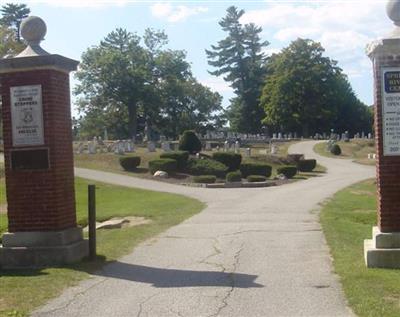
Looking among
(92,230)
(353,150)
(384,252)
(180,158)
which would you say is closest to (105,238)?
(92,230)

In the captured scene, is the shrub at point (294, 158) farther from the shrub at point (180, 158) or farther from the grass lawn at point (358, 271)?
the grass lawn at point (358, 271)

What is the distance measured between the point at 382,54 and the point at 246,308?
13.9 feet

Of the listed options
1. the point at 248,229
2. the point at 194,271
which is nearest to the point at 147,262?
the point at 194,271

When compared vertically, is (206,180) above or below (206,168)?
below

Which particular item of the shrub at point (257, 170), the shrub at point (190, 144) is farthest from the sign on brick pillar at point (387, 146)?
the shrub at point (190, 144)

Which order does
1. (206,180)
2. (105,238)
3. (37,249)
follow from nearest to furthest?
1. (37,249)
2. (105,238)
3. (206,180)

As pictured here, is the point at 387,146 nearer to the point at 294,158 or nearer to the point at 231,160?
the point at 231,160

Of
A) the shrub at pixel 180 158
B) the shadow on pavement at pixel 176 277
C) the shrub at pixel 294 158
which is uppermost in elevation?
the shrub at pixel 180 158

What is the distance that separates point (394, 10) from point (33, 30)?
221 inches

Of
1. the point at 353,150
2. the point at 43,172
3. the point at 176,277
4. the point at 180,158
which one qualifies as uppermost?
the point at 43,172

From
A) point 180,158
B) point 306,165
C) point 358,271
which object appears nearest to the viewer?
point 358,271

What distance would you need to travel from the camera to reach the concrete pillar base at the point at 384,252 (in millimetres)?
8883

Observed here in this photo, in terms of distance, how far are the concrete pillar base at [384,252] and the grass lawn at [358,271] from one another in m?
0.18

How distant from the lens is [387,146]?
29.8ft
